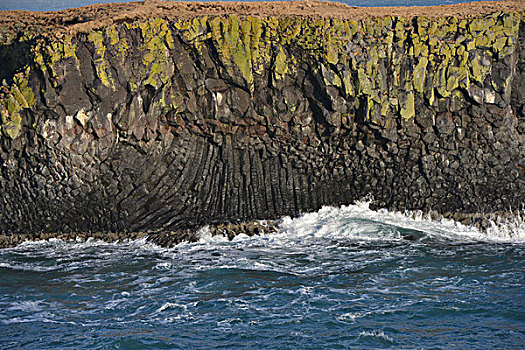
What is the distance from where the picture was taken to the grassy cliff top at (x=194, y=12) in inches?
576

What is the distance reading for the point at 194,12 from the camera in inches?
594

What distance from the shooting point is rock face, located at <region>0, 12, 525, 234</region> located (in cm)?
1351

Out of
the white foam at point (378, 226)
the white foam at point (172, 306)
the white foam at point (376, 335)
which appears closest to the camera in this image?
the white foam at point (376, 335)

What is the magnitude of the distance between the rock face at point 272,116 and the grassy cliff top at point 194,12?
26.9 inches

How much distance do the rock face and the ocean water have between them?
76 cm

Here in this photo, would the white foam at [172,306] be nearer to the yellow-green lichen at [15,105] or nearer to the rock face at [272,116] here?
the rock face at [272,116]

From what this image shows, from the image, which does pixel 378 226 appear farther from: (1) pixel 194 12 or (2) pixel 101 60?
(2) pixel 101 60

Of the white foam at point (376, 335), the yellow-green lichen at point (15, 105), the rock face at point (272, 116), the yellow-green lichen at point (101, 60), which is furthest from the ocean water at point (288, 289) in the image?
the yellow-green lichen at point (101, 60)

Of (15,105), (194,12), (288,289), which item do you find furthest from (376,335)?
(194,12)

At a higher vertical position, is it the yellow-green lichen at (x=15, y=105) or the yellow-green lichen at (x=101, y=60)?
the yellow-green lichen at (x=101, y=60)

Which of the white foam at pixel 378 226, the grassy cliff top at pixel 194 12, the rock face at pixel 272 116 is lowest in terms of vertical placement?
the white foam at pixel 378 226

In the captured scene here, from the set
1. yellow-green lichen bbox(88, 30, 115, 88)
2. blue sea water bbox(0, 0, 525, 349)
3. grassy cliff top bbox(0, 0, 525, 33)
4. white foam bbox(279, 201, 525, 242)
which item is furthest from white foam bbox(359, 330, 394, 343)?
grassy cliff top bbox(0, 0, 525, 33)

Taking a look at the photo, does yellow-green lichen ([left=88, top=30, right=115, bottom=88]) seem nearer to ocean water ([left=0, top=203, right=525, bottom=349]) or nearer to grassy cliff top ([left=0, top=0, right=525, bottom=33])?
grassy cliff top ([left=0, top=0, right=525, bottom=33])

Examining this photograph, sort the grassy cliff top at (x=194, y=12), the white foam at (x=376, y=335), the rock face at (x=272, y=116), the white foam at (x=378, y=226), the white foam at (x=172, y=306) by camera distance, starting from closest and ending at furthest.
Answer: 1. the white foam at (x=376, y=335)
2. the white foam at (x=172, y=306)
3. the white foam at (x=378, y=226)
4. the rock face at (x=272, y=116)
5. the grassy cliff top at (x=194, y=12)
